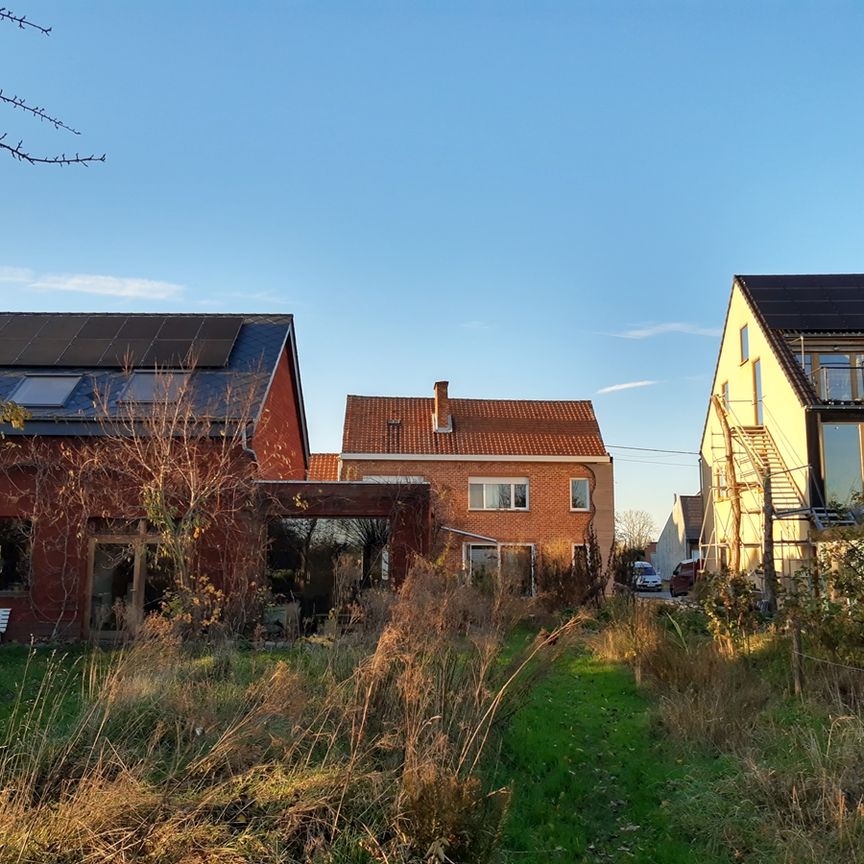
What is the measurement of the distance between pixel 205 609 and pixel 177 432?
3.58 meters

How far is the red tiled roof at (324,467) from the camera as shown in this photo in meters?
30.2

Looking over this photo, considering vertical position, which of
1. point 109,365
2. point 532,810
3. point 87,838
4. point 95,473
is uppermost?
point 109,365

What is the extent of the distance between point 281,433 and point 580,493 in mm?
12026

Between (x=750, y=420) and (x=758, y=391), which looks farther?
(x=750, y=420)

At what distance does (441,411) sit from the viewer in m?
29.5

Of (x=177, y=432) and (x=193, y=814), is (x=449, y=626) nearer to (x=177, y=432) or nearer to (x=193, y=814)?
(x=193, y=814)

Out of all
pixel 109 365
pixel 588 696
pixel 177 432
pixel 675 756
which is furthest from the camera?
pixel 109 365

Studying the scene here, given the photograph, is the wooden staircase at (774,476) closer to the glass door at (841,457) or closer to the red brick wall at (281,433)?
the glass door at (841,457)

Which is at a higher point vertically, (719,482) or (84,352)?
(84,352)

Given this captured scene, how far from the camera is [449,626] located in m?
→ 7.00

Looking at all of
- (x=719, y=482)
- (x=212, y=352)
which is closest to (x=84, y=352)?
(x=212, y=352)

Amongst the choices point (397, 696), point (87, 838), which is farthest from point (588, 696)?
point (87, 838)

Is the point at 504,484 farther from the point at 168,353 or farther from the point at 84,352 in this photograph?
the point at 84,352

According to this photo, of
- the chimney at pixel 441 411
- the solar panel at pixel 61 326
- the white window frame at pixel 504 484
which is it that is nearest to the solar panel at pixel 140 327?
the solar panel at pixel 61 326
